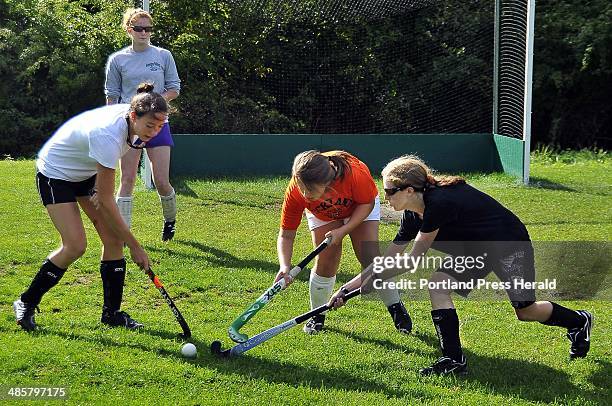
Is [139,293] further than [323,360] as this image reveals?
Yes

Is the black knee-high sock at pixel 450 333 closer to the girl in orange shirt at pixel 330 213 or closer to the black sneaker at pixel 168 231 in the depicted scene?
the girl in orange shirt at pixel 330 213

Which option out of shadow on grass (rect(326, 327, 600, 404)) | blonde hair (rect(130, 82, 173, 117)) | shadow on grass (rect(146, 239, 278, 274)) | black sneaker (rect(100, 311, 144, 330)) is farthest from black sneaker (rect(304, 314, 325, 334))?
blonde hair (rect(130, 82, 173, 117))

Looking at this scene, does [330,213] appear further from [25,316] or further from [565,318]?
[25,316]

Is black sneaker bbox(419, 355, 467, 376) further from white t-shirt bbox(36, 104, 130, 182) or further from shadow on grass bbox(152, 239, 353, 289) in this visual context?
white t-shirt bbox(36, 104, 130, 182)

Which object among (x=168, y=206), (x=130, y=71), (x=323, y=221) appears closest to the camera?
(x=323, y=221)

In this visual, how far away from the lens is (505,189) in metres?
9.92

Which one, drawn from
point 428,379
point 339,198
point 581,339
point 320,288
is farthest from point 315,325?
point 581,339

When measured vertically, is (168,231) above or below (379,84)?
below

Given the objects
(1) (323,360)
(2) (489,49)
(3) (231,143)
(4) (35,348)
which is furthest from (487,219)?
(2) (489,49)

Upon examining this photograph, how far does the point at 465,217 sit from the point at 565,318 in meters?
0.81

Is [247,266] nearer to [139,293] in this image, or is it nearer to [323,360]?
[139,293]

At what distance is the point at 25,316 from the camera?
478 cm

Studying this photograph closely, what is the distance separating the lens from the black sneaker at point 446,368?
4301mm

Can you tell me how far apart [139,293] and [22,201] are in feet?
11.2
